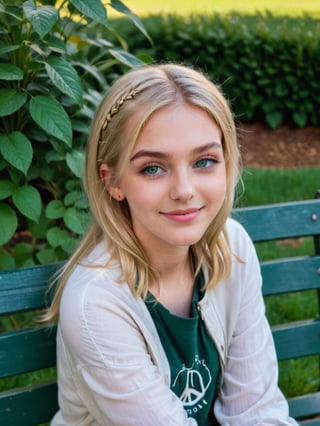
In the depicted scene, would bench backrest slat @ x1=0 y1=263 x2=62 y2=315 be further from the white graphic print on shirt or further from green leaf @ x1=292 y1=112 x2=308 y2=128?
green leaf @ x1=292 y1=112 x2=308 y2=128

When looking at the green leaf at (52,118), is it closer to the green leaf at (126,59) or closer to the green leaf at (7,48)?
the green leaf at (7,48)

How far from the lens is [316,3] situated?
1313cm

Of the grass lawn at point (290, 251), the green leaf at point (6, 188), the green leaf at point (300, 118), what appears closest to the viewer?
the green leaf at point (6, 188)

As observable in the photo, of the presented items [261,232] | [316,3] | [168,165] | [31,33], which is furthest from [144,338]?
[316,3]

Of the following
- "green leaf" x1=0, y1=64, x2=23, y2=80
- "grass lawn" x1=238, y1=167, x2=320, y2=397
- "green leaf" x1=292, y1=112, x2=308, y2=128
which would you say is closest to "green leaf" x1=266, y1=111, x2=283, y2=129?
"green leaf" x1=292, y1=112, x2=308, y2=128

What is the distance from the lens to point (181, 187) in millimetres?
2047

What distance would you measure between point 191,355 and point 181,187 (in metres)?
0.51

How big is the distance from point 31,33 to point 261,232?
98 centimetres

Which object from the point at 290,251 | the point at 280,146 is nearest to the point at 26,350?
the point at 290,251

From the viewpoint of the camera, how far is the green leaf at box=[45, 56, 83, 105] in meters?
2.34

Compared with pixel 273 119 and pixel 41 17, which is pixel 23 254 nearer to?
pixel 41 17

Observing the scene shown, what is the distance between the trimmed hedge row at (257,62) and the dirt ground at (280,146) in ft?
0.30

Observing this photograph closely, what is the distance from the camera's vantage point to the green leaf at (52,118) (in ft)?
7.72

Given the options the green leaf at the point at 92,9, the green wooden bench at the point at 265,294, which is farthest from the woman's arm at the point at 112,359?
the green leaf at the point at 92,9
